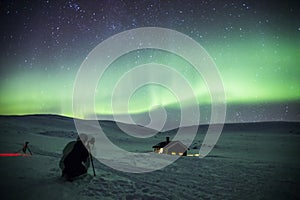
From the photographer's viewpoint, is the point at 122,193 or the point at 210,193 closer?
the point at 122,193

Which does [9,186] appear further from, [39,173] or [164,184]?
[164,184]

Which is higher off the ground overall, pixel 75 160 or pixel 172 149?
pixel 75 160

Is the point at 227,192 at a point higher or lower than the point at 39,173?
lower

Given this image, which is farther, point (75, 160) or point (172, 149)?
point (172, 149)

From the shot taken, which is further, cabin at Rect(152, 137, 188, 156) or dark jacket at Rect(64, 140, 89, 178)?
cabin at Rect(152, 137, 188, 156)

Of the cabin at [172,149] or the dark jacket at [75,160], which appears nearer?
the dark jacket at [75,160]

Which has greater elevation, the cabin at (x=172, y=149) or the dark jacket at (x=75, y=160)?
the dark jacket at (x=75, y=160)

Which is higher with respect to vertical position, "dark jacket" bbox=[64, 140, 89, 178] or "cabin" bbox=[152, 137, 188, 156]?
"dark jacket" bbox=[64, 140, 89, 178]

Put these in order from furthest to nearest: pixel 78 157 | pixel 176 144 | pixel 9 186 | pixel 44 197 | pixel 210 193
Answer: pixel 176 144, pixel 210 193, pixel 78 157, pixel 9 186, pixel 44 197

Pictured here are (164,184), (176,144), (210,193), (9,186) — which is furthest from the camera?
(176,144)

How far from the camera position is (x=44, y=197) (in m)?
6.94

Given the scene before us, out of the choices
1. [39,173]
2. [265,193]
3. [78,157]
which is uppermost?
[78,157]

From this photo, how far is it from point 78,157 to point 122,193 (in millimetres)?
2543

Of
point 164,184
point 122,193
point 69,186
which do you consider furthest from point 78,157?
point 164,184
